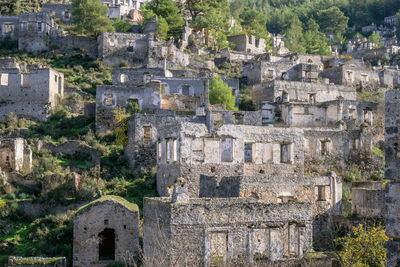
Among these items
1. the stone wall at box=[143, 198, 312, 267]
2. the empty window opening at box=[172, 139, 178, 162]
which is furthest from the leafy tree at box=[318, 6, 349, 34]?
the stone wall at box=[143, 198, 312, 267]

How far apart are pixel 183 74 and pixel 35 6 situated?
1195 inches

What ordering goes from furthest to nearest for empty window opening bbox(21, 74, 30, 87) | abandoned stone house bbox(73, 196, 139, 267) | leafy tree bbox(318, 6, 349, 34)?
leafy tree bbox(318, 6, 349, 34) → empty window opening bbox(21, 74, 30, 87) → abandoned stone house bbox(73, 196, 139, 267)

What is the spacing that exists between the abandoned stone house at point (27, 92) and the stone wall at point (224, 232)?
942 inches

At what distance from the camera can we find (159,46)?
5159 cm

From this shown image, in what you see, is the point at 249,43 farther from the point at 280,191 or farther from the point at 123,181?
the point at 280,191

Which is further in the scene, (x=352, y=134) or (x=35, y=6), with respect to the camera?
(x=35, y=6)

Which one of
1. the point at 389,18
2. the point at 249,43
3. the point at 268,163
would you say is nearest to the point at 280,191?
the point at 268,163

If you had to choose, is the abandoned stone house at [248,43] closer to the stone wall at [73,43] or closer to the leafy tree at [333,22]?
the stone wall at [73,43]

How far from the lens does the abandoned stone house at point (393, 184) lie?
11125 millimetres

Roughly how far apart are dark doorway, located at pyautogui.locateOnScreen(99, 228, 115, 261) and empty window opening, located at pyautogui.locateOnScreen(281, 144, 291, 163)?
916 cm

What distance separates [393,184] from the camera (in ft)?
36.9

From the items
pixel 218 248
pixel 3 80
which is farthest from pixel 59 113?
pixel 218 248

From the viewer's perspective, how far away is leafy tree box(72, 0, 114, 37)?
55625mm

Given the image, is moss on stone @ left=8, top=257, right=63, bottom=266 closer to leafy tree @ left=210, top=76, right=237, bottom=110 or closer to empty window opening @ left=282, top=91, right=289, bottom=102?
leafy tree @ left=210, top=76, right=237, bottom=110
